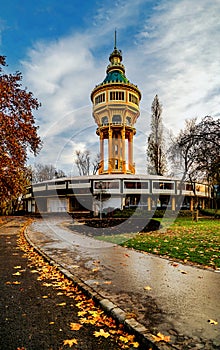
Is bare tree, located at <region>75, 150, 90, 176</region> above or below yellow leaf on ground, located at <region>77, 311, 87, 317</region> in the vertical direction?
above

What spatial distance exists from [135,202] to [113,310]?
124ft

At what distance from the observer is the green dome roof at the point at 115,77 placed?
162 feet

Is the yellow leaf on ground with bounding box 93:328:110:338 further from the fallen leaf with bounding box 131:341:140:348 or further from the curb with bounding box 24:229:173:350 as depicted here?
the fallen leaf with bounding box 131:341:140:348

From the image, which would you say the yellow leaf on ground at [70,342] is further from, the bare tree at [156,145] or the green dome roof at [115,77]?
the green dome roof at [115,77]

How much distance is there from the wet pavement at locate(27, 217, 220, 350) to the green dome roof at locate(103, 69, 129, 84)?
45234 mm

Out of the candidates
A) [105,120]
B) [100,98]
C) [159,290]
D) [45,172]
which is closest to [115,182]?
[105,120]

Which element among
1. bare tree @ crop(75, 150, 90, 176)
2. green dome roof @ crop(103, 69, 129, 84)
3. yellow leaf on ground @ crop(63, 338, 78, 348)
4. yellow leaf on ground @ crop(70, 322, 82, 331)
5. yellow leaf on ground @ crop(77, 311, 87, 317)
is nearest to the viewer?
yellow leaf on ground @ crop(63, 338, 78, 348)

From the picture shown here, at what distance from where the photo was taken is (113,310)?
4.02 metres

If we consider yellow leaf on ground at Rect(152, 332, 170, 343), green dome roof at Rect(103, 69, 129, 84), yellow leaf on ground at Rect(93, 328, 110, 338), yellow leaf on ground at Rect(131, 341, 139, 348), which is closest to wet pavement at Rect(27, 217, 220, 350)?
yellow leaf on ground at Rect(152, 332, 170, 343)

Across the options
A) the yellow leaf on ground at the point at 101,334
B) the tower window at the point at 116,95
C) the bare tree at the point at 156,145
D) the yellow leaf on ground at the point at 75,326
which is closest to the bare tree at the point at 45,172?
the tower window at the point at 116,95

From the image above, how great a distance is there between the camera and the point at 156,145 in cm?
4366

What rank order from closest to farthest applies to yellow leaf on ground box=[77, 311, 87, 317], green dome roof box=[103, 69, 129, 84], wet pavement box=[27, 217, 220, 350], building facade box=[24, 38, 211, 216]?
wet pavement box=[27, 217, 220, 350] < yellow leaf on ground box=[77, 311, 87, 317] < building facade box=[24, 38, 211, 216] < green dome roof box=[103, 69, 129, 84]

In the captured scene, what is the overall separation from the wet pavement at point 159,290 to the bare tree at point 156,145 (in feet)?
119

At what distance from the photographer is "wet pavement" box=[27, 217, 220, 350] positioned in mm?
3387
